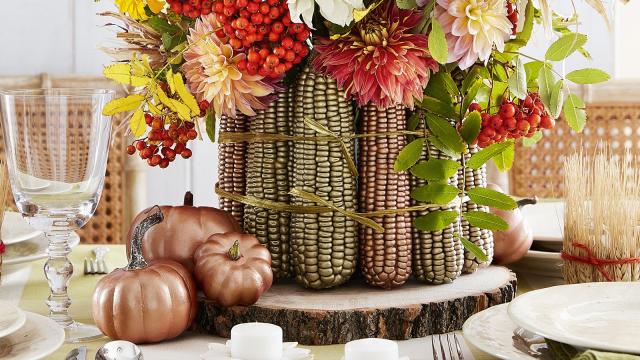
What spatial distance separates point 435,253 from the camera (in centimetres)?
105

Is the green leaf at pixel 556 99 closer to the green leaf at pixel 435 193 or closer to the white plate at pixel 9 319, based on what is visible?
the green leaf at pixel 435 193

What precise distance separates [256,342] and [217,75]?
1.01ft

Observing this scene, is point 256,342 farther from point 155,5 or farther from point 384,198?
point 155,5

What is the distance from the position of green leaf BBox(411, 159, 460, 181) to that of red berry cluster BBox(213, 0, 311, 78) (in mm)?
172

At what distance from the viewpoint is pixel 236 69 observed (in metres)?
0.98

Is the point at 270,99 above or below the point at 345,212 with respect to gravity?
above

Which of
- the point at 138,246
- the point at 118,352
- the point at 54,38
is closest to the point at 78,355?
the point at 118,352

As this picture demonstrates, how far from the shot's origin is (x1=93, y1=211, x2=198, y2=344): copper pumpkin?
0.91 metres

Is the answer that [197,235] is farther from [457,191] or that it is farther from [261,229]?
[457,191]

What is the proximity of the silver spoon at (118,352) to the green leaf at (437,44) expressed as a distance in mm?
388

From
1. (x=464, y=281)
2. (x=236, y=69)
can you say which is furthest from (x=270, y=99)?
(x=464, y=281)

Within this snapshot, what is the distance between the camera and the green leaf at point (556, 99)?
97 cm

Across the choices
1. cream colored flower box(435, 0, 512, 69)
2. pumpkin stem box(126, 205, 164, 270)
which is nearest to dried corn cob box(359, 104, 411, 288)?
cream colored flower box(435, 0, 512, 69)

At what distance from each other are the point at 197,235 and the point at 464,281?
12.0 inches
